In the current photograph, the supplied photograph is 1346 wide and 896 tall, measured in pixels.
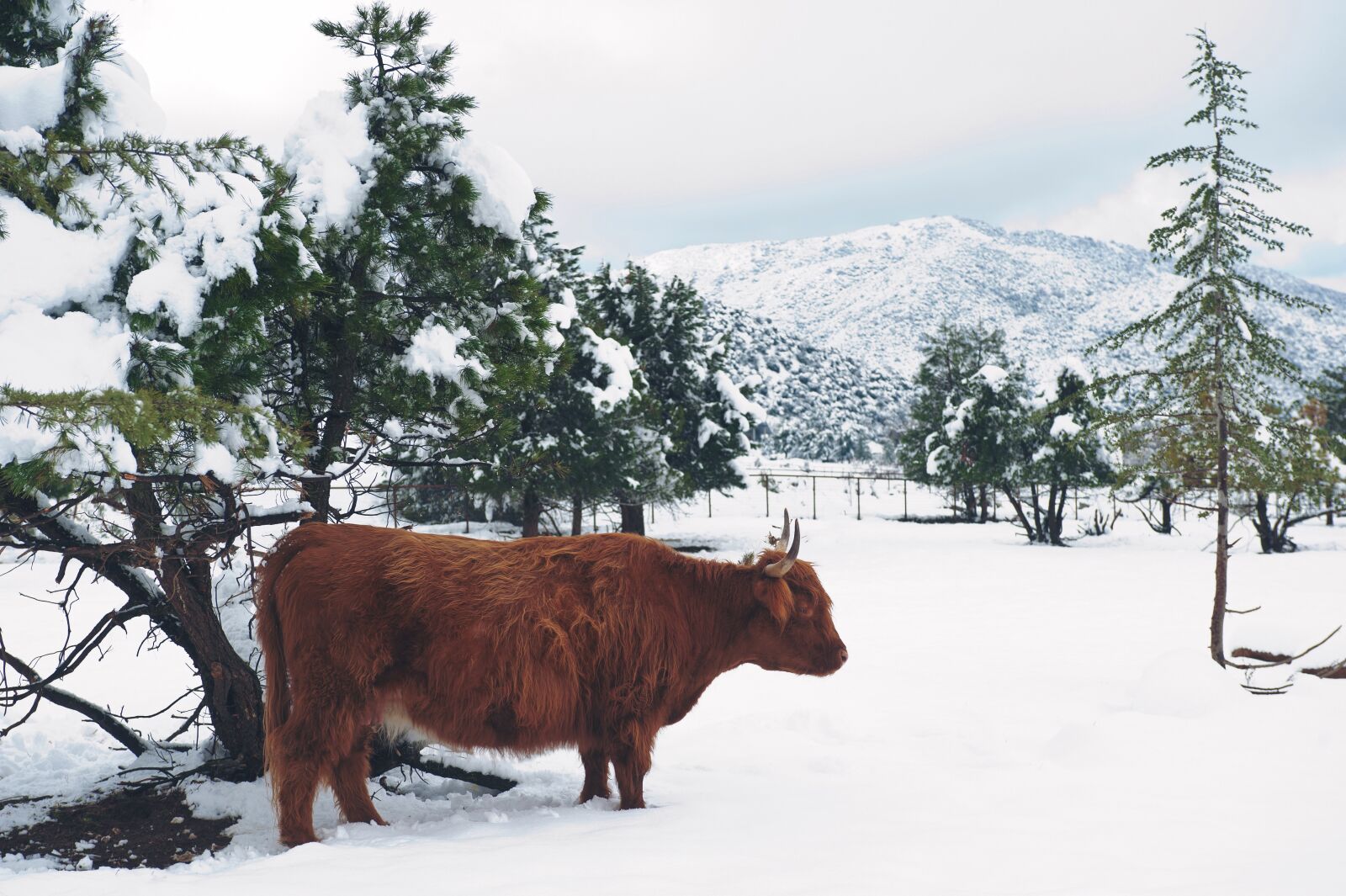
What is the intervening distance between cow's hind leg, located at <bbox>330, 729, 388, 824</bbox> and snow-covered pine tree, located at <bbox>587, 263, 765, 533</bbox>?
18.2 metres

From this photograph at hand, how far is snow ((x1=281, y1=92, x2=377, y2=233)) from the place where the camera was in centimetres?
613

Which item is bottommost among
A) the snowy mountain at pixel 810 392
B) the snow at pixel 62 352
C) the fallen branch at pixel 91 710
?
the fallen branch at pixel 91 710

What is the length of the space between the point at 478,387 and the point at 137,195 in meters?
2.33

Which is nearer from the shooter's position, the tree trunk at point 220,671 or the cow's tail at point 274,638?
the cow's tail at point 274,638

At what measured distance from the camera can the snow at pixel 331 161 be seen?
6.13 meters

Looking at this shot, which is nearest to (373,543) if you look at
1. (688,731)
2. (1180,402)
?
(688,731)

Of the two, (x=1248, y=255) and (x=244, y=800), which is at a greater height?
(x=1248, y=255)

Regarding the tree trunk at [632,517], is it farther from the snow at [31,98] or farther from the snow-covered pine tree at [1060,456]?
the snow at [31,98]

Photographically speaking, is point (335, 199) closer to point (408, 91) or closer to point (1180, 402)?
point (408, 91)

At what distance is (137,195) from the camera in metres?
4.79

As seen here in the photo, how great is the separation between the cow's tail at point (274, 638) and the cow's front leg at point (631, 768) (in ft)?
6.10

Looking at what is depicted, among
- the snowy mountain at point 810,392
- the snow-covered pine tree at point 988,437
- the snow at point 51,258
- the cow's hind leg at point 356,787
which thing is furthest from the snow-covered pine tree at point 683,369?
the snowy mountain at point 810,392

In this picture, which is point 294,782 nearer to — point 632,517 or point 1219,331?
point 1219,331

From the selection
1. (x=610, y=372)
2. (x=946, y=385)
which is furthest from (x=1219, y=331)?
(x=946, y=385)
